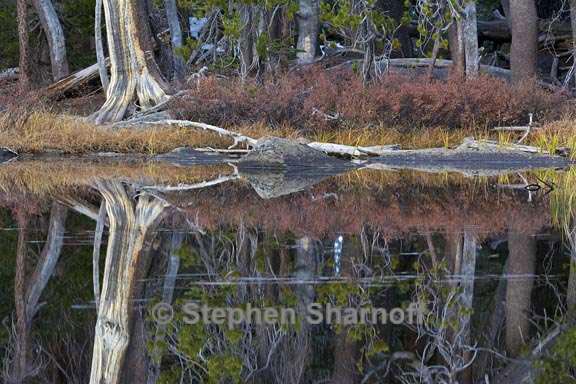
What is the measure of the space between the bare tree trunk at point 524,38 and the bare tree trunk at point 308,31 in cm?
446

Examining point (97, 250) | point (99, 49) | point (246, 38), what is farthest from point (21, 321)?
point (99, 49)

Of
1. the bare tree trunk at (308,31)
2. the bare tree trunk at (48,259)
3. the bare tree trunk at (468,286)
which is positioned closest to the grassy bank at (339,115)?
the bare tree trunk at (308,31)

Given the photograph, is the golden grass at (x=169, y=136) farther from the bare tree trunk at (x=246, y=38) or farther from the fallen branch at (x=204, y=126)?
the bare tree trunk at (x=246, y=38)

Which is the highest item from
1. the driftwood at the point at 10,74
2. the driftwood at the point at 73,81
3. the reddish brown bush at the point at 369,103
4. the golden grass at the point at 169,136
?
the driftwood at the point at 10,74

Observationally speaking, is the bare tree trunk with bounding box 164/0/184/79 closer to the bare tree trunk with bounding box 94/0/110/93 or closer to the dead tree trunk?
the bare tree trunk with bounding box 94/0/110/93

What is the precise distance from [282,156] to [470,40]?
5722 mm

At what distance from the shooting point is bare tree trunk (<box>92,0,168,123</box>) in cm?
2303

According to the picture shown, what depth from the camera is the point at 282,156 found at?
742 inches

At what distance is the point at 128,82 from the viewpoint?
76.3ft

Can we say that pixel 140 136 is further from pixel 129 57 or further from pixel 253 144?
pixel 253 144

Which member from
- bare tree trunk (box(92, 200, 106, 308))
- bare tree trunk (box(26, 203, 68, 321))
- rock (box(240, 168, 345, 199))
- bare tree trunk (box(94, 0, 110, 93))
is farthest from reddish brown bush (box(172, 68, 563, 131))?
bare tree trunk (box(26, 203, 68, 321))

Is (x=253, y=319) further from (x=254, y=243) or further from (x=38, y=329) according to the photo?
(x=254, y=243)

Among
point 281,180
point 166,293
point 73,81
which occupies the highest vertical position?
point 73,81

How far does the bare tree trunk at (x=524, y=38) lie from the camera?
891 inches
